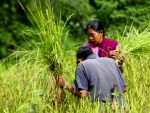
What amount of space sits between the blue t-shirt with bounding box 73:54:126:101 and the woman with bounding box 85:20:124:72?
0.70 metres

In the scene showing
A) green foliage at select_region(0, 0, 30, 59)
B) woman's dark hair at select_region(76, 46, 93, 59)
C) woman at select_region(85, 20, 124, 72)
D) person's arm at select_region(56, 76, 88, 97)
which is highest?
green foliage at select_region(0, 0, 30, 59)

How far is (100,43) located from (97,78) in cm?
89

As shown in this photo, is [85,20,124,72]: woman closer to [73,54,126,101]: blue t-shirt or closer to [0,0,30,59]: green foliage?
[73,54,126,101]: blue t-shirt

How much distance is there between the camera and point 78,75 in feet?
15.5

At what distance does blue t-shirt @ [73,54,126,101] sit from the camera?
4.71 m

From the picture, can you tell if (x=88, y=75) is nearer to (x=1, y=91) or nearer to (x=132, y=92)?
(x=132, y=92)

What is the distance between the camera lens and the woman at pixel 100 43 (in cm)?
→ 543

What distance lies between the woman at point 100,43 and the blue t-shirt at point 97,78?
0.70 metres

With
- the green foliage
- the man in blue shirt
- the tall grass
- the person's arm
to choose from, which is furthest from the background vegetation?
the man in blue shirt

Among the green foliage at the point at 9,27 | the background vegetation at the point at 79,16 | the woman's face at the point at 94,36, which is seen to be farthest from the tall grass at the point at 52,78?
the green foliage at the point at 9,27

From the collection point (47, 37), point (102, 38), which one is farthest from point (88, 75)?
point (102, 38)

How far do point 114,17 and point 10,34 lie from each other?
10.1 feet

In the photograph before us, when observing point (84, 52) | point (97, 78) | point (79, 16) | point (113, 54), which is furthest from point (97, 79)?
point (79, 16)

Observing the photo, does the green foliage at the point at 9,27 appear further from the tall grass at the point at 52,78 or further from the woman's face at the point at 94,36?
the woman's face at the point at 94,36
